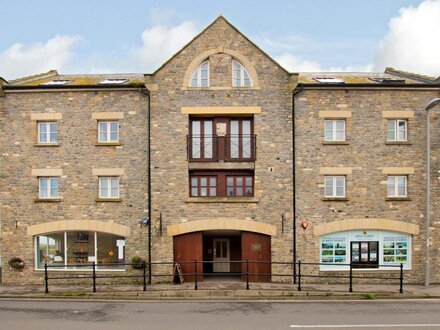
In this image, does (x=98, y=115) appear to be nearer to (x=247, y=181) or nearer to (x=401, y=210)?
(x=247, y=181)

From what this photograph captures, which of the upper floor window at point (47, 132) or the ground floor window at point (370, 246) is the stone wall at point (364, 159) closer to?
the ground floor window at point (370, 246)

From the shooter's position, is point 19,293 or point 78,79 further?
point 78,79

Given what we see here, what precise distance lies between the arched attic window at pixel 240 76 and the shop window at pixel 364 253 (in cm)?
789

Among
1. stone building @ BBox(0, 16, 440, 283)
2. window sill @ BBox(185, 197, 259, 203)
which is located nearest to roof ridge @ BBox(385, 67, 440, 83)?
stone building @ BBox(0, 16, 440, 283)

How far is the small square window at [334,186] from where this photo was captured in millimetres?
18078

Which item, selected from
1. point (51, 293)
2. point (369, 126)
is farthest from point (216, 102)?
point (51, 293)

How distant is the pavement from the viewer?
14.5 m

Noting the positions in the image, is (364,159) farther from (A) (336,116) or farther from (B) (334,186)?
(A) (336,116)

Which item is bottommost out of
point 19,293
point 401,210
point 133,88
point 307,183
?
point 19,293

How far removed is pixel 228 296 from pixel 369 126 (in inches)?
356

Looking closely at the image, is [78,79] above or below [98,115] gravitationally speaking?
above

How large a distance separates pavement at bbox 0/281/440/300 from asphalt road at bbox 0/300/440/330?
0.67 m

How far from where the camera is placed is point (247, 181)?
1812 cm

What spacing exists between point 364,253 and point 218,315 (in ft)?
28.1
